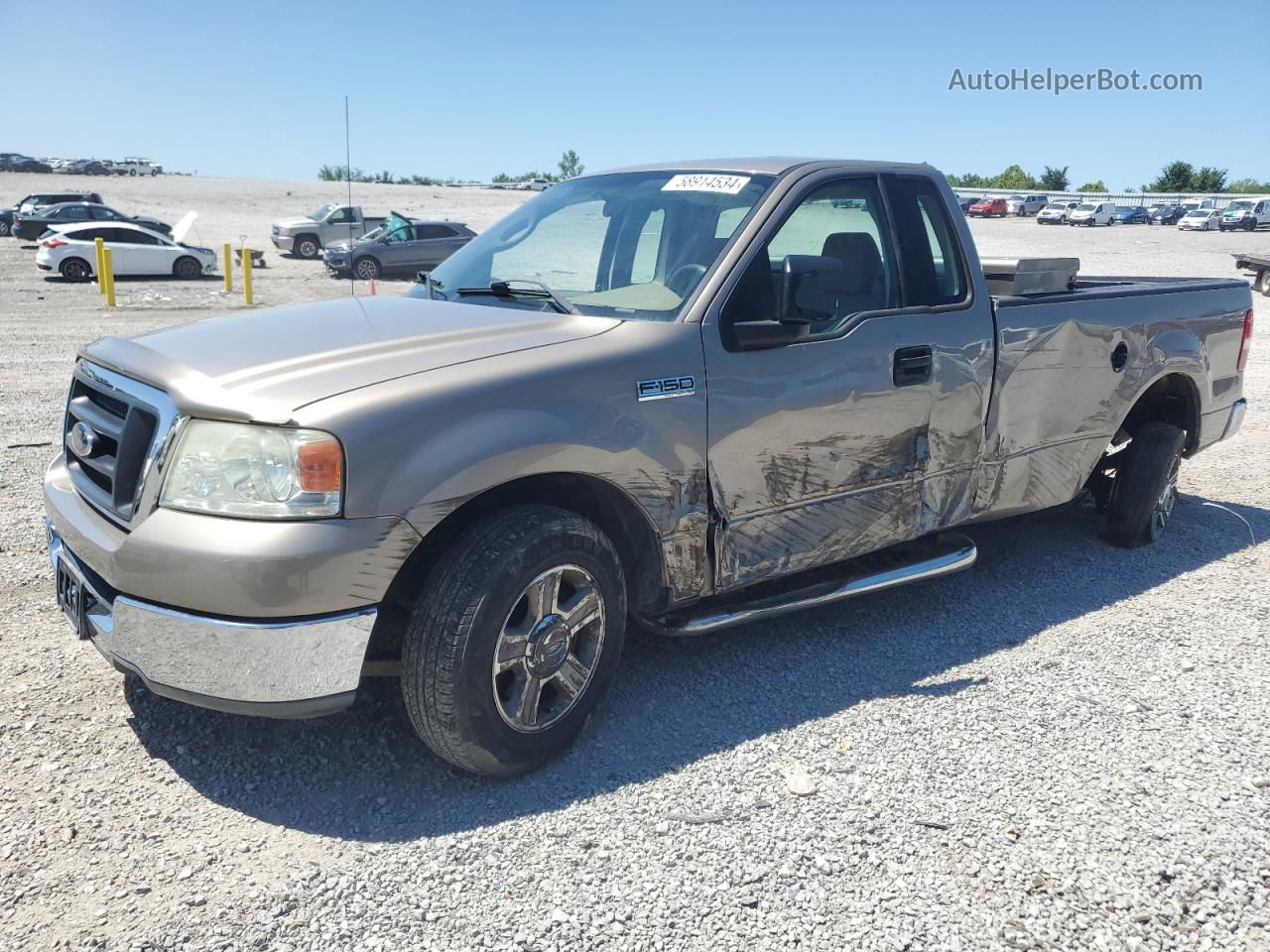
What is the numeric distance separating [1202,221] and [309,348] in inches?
2444

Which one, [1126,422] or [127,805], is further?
[1126,422]

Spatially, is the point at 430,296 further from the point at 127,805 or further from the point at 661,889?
the point at 661,889

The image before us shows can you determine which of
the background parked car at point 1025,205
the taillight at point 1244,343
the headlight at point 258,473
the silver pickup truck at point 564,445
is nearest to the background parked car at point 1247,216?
the background parked car at point 1025,205

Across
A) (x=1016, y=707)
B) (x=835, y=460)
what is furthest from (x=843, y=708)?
(x=835, y=460)

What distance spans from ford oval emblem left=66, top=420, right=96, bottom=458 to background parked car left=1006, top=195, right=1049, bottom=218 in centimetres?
7397

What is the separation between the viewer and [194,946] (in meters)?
2.53

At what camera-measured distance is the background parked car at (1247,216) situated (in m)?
55.1

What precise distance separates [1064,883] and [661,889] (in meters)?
1.09

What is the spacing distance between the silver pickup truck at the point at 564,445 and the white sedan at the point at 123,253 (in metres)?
21.7

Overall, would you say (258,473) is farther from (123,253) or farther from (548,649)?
(123,253)

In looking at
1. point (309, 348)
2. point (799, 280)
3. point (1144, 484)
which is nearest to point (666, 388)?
point (799, 280)

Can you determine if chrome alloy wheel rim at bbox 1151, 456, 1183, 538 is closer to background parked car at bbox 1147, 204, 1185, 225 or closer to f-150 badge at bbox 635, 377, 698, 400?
f-150 badge at bbox 635, 377, 698, 400

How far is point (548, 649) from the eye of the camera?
10.7 feet

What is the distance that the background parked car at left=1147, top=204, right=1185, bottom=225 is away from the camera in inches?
2504
